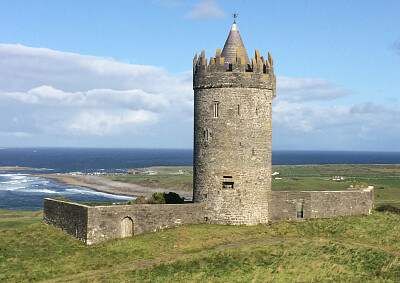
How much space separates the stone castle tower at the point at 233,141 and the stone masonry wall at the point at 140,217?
1450 mm

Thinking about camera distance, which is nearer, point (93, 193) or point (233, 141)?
point (233, 141)

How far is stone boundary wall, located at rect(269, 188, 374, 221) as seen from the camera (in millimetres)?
28516

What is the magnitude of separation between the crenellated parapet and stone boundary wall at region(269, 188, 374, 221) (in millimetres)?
7317

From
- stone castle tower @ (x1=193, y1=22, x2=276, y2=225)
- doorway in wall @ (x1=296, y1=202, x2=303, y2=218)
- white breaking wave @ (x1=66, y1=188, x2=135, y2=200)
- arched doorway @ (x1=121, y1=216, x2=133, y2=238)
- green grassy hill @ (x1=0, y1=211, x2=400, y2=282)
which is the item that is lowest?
white breaking wave @ (x1=66, y1=188, x2=135, y2=200)

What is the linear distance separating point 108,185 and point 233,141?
8204 cm

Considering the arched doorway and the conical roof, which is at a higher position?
the conical roof

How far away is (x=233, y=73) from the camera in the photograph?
2764 cm

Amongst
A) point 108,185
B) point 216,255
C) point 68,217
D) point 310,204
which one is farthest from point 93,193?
point 216,255

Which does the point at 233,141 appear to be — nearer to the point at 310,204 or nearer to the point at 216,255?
the point at 310,204

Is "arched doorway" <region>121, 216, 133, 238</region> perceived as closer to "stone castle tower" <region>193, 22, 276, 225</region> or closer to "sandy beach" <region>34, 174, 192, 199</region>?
"stone castle tower" <region>193, 22, 276, 225</region>

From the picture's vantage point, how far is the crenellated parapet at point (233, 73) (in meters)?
27.7

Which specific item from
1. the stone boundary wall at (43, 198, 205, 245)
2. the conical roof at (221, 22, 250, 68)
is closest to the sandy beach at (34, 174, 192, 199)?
the stone boundary wall at (43, 198, 205, 245)

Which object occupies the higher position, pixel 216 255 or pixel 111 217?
pixel 111 217

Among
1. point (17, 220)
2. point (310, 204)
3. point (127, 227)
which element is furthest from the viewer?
point (17, 220)
